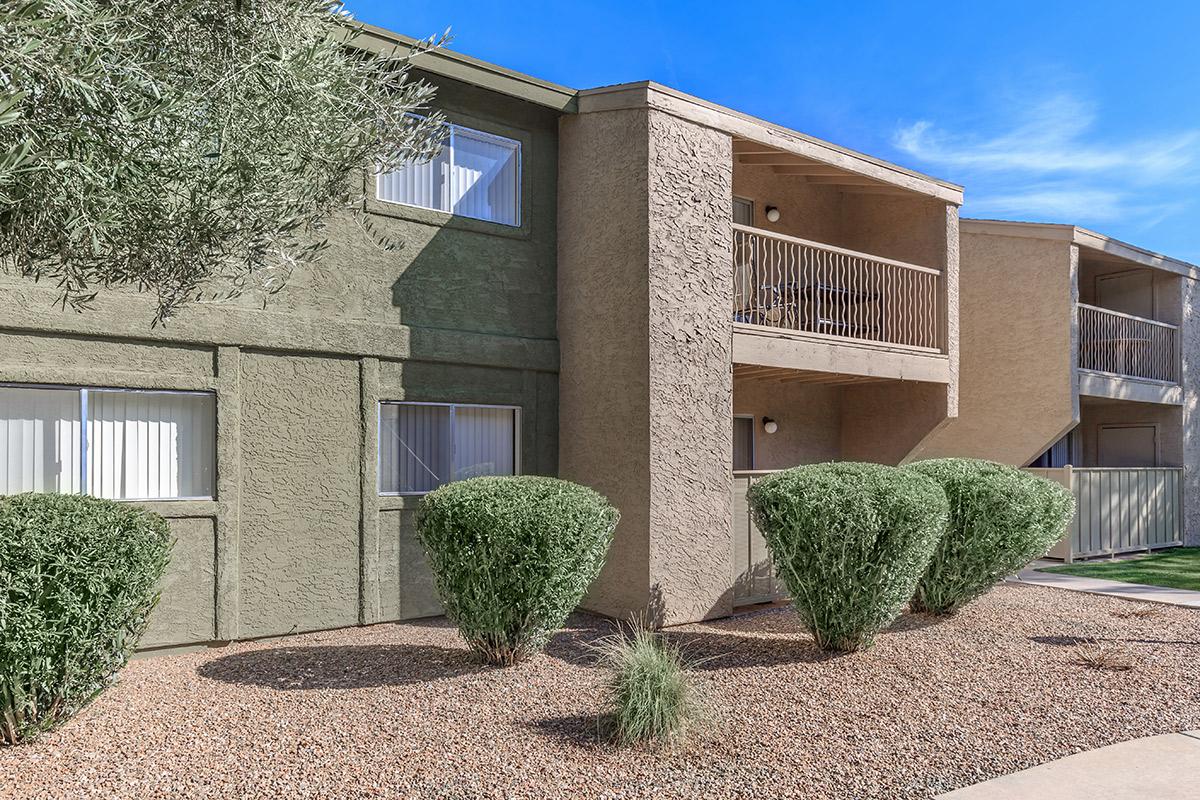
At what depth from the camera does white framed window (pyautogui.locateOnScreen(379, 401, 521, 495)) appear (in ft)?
31.0

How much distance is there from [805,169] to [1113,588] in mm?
7455

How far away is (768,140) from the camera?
1067 cm

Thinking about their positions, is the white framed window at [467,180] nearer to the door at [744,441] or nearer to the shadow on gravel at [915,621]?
the door at [744,441]

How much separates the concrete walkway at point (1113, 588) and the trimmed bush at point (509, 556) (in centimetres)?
647

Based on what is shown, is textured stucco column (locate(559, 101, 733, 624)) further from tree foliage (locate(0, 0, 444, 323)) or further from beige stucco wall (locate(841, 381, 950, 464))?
beige stucco wall (locate(841, 381, 950, 464))

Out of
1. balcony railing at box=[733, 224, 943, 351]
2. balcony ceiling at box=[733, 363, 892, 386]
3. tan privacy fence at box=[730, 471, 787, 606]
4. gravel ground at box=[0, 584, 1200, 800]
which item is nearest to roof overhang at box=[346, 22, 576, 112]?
balcony railing at box=[733, 224, 943, 351]

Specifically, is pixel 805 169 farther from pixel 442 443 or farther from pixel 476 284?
pixel 442 443

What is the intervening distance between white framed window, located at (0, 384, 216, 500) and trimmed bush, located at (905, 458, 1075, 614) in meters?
7.67

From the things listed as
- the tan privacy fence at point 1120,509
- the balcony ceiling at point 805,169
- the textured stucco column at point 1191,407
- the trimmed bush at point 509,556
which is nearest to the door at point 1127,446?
the textured stucco column at point 1191,407

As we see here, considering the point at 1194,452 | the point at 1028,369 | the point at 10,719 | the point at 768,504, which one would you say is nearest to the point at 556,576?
the point at 768,504

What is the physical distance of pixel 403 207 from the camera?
9484mm

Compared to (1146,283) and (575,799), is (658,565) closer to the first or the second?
(575,799)

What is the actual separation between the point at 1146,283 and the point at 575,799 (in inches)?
751

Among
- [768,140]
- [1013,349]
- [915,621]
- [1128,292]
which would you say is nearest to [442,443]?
[768,140]
